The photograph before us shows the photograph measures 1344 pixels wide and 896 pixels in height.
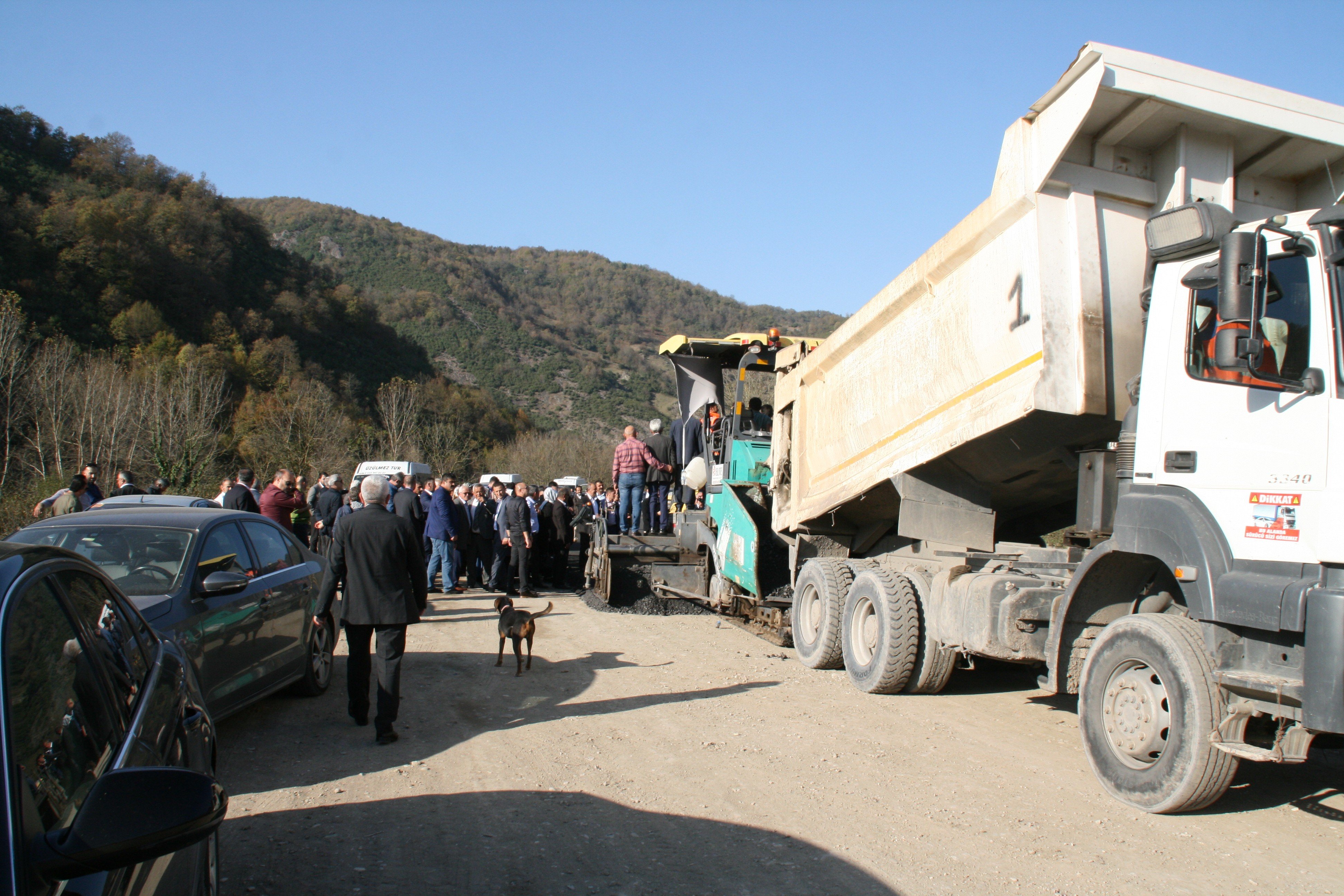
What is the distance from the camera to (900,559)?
7605mm

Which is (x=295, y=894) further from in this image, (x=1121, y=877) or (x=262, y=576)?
(x=1121, y=877)

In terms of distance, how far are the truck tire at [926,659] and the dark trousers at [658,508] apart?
656 cm

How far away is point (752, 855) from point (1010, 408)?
308 centimetres

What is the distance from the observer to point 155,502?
26.3 feet

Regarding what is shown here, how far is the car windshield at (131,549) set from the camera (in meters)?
5.07

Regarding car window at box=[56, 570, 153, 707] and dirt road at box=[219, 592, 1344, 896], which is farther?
dirt road at box=[219, 592, 1344, 896]

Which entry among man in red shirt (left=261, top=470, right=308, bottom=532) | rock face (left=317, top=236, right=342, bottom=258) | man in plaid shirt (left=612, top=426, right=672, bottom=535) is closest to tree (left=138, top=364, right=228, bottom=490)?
man in red shirt (left=261, top=470, right=308, bottom=532)

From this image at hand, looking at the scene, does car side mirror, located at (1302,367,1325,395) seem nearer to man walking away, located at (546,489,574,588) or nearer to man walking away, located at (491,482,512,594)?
man walking away, located at (491,482,512,594)

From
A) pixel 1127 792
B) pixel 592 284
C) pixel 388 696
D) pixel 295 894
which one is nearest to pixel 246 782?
pixel 388 696

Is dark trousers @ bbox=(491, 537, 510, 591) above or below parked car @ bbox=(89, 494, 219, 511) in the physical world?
below

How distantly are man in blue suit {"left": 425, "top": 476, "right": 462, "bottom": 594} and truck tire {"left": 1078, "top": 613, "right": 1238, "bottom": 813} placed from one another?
32.4 ft

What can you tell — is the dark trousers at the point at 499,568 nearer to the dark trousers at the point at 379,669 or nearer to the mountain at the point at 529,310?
the dark trousers at the point at 379,669

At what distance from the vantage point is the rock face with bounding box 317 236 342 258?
9825 cm

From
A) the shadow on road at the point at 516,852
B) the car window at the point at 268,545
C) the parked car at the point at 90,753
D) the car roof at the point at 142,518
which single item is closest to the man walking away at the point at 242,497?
the car window at the point at 268,545
